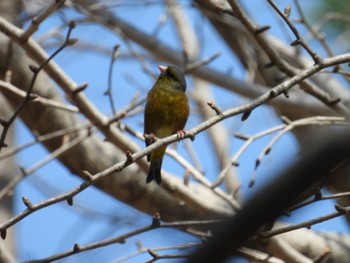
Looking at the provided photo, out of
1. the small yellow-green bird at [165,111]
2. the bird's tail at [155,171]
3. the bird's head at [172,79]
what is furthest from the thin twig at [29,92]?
the bird's head at [172,79]

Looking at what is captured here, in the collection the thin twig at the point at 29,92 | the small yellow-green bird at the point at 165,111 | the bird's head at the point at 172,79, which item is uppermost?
the bird's head at the point at 172,79

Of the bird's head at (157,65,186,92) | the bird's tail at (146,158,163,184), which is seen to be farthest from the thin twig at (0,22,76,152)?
the bird's head at (157,65,186,92)

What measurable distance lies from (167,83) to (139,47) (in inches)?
49.2

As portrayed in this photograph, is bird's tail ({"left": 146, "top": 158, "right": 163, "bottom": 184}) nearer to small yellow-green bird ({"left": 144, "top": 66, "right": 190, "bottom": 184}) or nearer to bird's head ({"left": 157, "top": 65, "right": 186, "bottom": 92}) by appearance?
small yellow-green bird ({"left": 144, "top": 66, "right": 190, "bottom": 184})

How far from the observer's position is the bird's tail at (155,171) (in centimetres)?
347

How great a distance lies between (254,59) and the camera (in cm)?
503

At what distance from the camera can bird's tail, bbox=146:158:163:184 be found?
3.47 meters

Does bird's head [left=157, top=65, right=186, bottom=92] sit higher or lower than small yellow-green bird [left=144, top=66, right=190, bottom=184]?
higher

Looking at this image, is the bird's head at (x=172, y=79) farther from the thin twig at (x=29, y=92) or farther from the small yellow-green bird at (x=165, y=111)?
the thin twig at (x=29, y=92)

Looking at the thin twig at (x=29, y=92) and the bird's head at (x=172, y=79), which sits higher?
the bird's head at (x=172, y=79)

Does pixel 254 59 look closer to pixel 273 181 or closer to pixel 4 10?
pixel 4 10

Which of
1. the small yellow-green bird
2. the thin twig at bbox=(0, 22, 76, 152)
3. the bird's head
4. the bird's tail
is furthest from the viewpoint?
the bird's head

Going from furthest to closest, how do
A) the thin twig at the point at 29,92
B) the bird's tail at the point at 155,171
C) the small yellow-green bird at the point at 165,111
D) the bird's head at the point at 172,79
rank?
the bird's head at the point at 172,79
the small yellow-green bird at the point at 165,111
the bird's tail at the point at 155,171
the thin twig at the point at 29,92

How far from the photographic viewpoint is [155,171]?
350 cm
